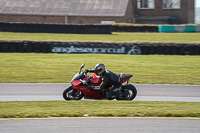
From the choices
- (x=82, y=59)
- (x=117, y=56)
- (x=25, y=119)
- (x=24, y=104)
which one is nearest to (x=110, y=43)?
(x=117, y=56)

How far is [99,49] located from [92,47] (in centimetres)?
47

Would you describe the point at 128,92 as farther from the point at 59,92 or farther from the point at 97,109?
the point at 59,92

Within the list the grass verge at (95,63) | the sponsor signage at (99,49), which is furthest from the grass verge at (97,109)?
the sponsor signage at (99,49)

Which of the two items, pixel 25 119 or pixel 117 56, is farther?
pixel 117 56

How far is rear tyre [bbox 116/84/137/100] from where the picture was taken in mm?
10312

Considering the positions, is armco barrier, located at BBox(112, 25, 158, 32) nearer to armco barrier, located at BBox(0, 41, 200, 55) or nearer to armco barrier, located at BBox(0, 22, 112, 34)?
armco barrier, located at BBox(0, 22, 112, 34)

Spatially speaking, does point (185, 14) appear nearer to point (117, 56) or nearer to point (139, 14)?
point (139, 14)

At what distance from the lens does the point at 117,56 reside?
2209 cm

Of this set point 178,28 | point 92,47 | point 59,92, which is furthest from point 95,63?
point 178,28

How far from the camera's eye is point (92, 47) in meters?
22.5

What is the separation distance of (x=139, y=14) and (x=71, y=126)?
44796 mm

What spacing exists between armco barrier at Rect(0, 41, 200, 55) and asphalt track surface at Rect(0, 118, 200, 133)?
1489 centimetres

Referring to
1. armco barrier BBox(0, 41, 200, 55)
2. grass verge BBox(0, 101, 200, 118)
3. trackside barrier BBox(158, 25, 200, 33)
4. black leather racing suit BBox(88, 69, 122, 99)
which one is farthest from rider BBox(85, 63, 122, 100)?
trackside barrier BBox(158, 25, 200, 33)

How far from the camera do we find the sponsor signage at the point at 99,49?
22.5 meters
